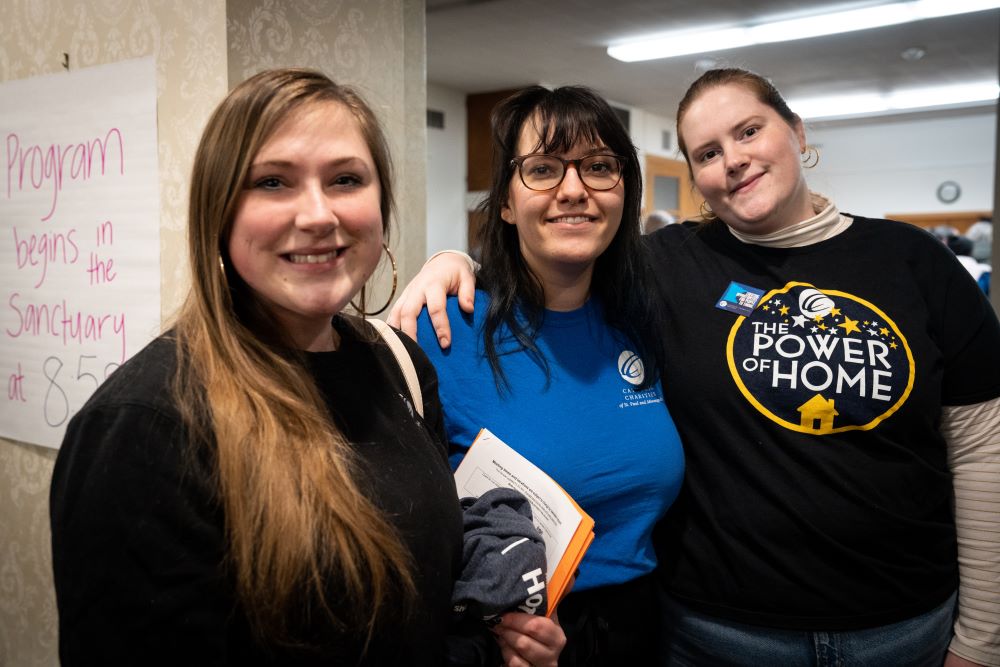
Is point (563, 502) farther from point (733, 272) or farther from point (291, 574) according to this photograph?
point (733, 272)

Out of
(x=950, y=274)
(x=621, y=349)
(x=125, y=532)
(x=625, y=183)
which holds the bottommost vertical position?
(x=125, y=532)

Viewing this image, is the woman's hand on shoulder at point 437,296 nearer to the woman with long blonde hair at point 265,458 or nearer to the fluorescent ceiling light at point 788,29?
the woman with long blonde hair at point 265,458

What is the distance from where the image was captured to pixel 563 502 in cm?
116

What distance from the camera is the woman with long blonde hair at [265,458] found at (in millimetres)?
764

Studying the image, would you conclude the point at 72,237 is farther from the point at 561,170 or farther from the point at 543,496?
the point at 543,496

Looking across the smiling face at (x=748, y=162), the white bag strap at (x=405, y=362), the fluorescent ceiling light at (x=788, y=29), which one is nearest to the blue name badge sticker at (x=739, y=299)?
the smiling face at (x=748, y=162)

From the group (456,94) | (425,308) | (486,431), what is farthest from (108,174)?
(456,94)

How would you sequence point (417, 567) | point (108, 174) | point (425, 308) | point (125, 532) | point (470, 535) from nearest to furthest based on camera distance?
point (125, 532), point (417, 567), point (470, 535), point (425, 308), point (108, 174)

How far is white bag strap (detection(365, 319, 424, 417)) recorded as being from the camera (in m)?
1.10

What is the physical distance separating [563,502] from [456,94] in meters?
6.07

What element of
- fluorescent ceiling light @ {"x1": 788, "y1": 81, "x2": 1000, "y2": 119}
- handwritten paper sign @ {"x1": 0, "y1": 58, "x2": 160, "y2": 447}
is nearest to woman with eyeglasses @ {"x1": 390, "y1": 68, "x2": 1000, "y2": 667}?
handwritten paper sign @ {"x1": 0, "y1": 58, "x2": 160, "y2": 447}

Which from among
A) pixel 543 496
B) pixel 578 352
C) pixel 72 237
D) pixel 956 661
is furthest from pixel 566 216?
pixel 72 237

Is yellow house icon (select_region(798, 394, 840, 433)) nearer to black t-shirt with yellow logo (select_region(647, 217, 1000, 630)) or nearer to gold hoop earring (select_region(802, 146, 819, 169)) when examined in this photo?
black t-shirt with yellow logo (select_region(647, 217, 1000, 630))

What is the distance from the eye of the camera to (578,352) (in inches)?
53.9
